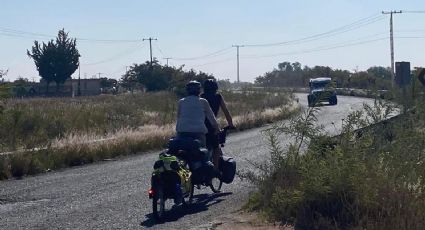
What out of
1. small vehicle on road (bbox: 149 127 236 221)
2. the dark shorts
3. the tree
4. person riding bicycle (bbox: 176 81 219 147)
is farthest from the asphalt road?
the tree

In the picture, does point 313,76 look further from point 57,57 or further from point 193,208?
point 193,208

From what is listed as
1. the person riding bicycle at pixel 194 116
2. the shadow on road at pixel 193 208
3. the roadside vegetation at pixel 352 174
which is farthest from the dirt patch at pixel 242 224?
the person riding bicycle at pixel 194 116

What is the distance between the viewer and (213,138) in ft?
48.2

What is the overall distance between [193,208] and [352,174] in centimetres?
413

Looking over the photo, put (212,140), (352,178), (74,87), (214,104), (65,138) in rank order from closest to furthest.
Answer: (352,178) < (212,140) < (214,104) < (65,138) < (74,87)

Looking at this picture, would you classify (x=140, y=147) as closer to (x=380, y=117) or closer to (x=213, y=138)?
(x=213, y=138)

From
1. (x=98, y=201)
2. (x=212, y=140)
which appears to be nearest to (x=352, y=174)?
(x=212, y=140)

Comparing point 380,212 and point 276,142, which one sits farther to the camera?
point 276,142

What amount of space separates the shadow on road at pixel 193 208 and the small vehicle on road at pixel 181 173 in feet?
0.34

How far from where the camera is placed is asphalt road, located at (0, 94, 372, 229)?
484 inches

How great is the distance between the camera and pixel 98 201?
1456cm

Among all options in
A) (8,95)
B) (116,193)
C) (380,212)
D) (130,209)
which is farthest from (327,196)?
(8,95)

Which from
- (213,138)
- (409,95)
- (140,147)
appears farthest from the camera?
(140,147)

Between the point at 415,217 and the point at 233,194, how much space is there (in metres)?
6.11
